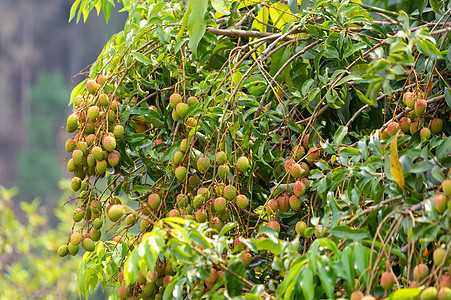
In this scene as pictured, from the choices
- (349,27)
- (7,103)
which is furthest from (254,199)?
(7,103)

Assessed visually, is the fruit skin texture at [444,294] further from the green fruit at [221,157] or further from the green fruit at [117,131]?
the green fruit at [117,131]

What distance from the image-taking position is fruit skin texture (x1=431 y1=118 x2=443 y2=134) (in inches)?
28.1

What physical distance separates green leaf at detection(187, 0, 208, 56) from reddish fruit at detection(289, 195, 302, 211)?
24 cm

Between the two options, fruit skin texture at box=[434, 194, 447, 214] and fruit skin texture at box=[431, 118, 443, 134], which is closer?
fruit skin texture at box=[434, 194, 447, 214]

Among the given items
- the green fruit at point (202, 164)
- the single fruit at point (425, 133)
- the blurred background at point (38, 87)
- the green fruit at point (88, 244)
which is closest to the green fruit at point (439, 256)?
the single fruit at point (425, 133)

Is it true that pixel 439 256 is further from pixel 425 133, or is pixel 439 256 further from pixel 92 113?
pixel 92 113

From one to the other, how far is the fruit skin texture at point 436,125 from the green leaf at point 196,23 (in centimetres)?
33

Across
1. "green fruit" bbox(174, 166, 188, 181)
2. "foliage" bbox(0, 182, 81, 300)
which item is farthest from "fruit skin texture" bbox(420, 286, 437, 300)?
"foliage" bbox(0, 182, 81, 300)

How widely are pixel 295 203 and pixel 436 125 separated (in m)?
0.22

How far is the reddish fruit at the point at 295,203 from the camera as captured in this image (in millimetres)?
712

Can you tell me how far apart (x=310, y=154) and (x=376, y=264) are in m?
0.28

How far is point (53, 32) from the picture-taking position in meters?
3.57

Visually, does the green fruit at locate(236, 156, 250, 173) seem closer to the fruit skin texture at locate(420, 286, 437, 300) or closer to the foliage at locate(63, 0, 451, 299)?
the foliage at locate(63, 0, 451, 299)

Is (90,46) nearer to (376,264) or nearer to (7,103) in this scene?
(7,103)
